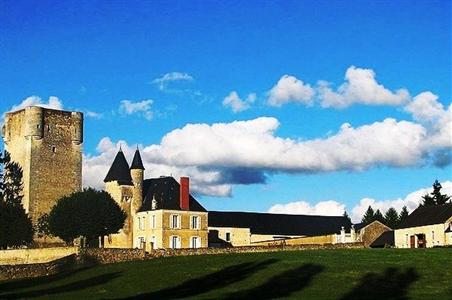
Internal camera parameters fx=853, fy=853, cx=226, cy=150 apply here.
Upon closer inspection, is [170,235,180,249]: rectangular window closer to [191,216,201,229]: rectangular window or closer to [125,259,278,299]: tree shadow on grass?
Answer: [191,216,201,229]: rectangular window

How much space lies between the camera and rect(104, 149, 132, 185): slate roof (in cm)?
8412

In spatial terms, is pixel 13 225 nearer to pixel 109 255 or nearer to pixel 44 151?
pixel 44 151

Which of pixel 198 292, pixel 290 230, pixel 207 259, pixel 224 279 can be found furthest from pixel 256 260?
pixel 290 230

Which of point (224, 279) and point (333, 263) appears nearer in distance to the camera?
point (224, 279)

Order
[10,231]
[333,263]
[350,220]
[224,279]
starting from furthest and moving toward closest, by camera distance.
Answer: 1. [350,220]
2. [10,231]
3. [333,263]
4. [224,279]

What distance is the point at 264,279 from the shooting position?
40344 millimetres

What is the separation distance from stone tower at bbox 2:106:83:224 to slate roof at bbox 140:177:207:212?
9.77 m

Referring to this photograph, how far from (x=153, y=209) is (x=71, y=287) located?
133 ft

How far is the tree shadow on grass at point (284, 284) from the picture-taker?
34.5 m

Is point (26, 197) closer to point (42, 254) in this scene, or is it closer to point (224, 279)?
point (42, 254)

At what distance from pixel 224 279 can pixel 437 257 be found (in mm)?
14826

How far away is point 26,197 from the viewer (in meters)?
85.8

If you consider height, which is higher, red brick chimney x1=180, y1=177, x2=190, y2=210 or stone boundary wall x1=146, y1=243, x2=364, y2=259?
red brick chimney x1=180, y1=177, x2=190, y2=210

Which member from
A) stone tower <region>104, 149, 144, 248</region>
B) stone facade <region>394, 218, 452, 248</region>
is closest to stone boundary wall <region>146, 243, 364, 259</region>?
stone facade <region>394, 218, 452, 248</region>
